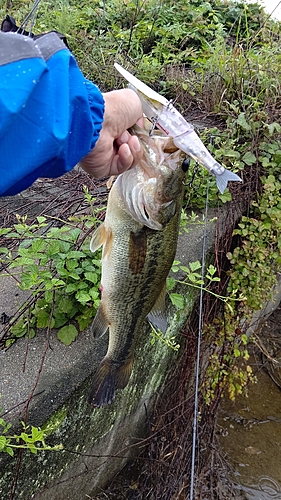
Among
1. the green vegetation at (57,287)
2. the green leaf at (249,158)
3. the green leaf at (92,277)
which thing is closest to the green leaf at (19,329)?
the green vegetation at (57,287)

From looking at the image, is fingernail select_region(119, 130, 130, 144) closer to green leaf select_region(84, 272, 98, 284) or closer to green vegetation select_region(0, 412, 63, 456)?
green leaf select_region(84, 272, 98, 284)

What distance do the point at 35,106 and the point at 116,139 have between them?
1.64 ft

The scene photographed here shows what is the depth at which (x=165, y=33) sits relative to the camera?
21.8ft

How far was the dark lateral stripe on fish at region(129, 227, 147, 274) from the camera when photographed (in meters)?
2.03

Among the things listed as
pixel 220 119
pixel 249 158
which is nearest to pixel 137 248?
pixel 249 158

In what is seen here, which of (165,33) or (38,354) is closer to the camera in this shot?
(38,354)

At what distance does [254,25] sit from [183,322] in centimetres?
645

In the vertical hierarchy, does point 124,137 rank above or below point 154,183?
above

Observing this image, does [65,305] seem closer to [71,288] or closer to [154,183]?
[71,288]

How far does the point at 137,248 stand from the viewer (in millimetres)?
2037

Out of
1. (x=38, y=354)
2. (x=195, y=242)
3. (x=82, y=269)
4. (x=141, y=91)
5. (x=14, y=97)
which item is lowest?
(x=195, y=242)

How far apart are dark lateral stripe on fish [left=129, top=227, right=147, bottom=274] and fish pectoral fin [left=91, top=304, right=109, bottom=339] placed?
11.2 inches

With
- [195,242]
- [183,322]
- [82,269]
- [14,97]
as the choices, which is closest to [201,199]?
[195,242]

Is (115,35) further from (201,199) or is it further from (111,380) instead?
(111,380)
